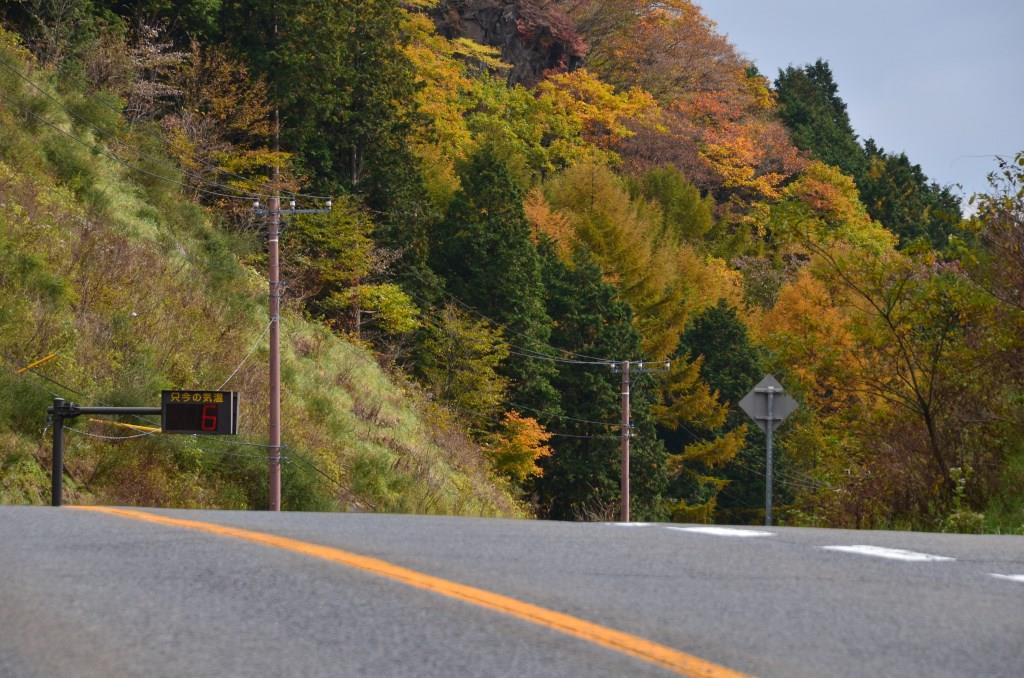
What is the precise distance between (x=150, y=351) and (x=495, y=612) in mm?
30578

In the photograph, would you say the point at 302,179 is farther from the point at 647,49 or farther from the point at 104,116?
the point at 647,49

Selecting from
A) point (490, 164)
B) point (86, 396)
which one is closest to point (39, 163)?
point (86, 396)

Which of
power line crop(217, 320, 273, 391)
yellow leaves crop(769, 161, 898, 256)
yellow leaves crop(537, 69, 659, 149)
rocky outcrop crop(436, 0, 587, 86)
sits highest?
rocky outcrop crop(436, 0, 587, 86)

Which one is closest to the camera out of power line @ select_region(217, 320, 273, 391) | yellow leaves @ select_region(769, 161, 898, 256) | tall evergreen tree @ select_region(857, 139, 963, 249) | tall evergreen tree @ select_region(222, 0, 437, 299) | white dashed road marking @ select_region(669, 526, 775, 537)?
white dashed road marking @ select_region(669, 526, 775, 537)

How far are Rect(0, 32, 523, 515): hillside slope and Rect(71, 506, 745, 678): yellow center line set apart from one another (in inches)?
775

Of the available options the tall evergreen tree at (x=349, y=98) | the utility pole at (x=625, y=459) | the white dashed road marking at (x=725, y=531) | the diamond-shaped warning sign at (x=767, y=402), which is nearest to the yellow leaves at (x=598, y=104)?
the tall evergreen tree at (x=349, y=98)

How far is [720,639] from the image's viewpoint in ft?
20.5

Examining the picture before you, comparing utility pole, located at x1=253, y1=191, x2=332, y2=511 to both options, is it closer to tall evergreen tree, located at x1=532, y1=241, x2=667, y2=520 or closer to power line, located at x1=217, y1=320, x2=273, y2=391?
power line, located at x1=217, y1=320, x2=273, y2=391

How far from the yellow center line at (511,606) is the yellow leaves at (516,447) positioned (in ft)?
160

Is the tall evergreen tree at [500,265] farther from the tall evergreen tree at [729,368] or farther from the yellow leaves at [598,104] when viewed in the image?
the yellow leaves at [598,104]

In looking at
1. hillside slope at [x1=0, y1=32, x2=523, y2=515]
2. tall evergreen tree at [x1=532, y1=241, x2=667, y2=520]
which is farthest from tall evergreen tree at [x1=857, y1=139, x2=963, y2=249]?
hillside slope at [x1=0, y1=32, x2=523, y2=515]

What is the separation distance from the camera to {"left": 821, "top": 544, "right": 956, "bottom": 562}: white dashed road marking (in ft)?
28.1

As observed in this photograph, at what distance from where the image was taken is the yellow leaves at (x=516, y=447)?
58.8 m

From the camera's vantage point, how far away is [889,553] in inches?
345
